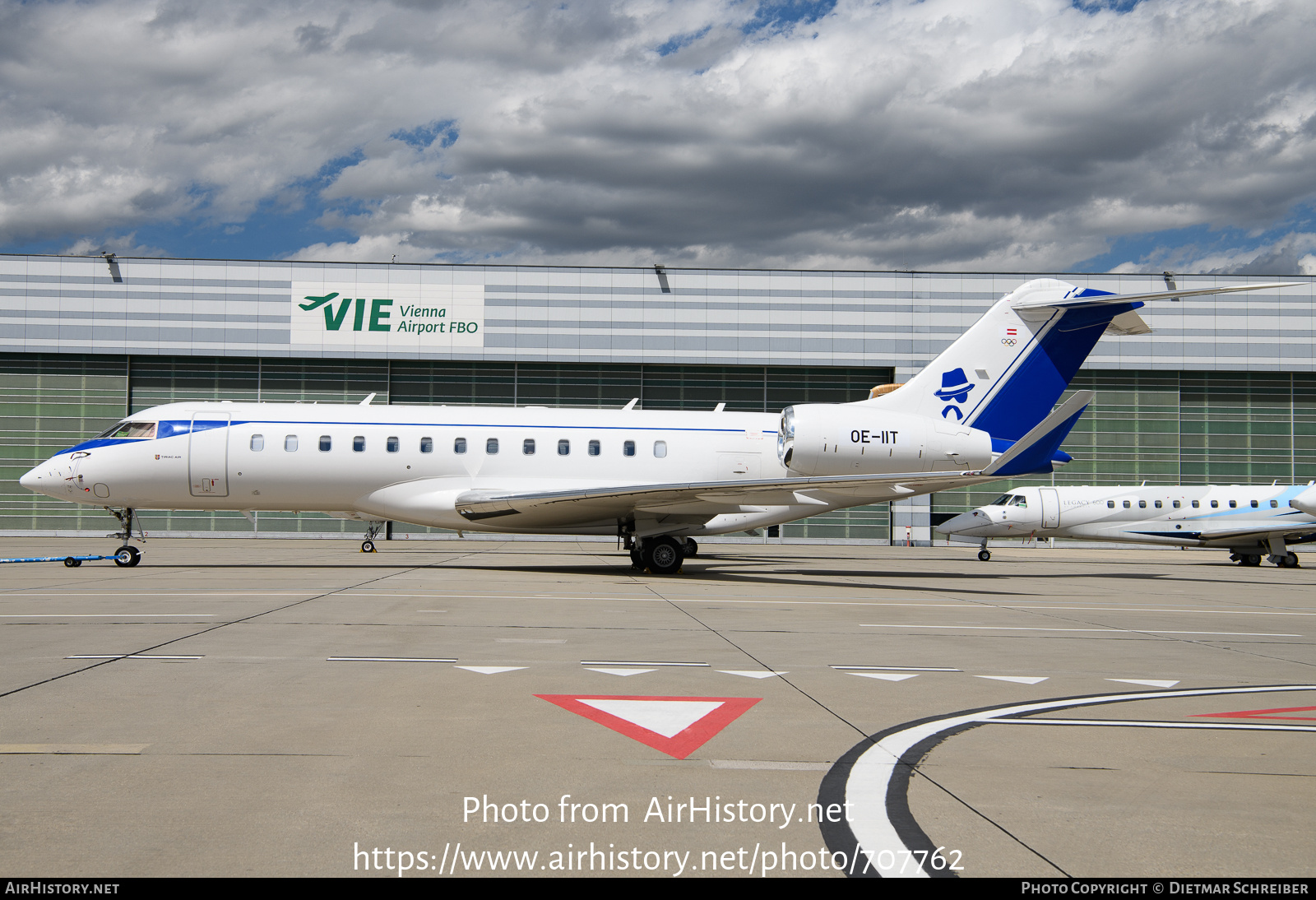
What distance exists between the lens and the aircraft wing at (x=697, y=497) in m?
18.0

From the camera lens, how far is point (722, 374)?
4153 centimetres

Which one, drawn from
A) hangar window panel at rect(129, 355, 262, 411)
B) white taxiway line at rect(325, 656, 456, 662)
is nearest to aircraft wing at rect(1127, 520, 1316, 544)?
white taxiway line at rect(325, 656, 456, 662)

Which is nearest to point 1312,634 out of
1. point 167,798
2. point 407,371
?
point 167,798

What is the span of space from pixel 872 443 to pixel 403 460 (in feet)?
33.3

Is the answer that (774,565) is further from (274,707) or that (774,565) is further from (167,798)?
(167,798)

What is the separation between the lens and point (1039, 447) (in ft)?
61.7

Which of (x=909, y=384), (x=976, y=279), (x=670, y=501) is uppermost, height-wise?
(x=976, y=279)

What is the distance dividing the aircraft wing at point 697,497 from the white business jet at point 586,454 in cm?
7

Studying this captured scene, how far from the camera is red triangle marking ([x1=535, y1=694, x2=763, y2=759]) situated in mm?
5289

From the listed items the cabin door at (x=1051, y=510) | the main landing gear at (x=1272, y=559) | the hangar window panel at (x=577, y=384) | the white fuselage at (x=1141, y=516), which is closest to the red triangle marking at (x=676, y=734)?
the white fuselage at (x=1141, y=516)

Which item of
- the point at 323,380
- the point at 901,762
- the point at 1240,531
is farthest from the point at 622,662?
the point at 323,380

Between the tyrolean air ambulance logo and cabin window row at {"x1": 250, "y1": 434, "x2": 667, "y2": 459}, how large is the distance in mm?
6313

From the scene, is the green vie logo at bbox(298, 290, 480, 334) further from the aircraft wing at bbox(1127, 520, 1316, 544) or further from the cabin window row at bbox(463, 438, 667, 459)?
the aircraft wing at bbox(1127, 520, 1316, 544)

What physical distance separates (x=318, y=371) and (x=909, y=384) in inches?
1113
